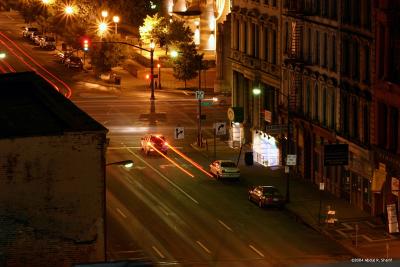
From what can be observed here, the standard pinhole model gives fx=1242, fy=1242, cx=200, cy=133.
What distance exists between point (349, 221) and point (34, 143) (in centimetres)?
2680

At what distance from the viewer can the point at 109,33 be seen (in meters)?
133

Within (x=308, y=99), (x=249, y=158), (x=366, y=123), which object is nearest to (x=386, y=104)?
(x=366, y=123)

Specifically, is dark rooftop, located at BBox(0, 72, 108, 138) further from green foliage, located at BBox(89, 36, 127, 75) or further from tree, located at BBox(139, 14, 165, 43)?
tree, located at BBox(139, 14, 165, 43)

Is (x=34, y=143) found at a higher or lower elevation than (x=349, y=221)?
higher

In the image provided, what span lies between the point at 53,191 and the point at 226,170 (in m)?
33.3

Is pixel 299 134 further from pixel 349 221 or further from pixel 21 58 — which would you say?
pixel 21 58

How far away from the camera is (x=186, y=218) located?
225ft

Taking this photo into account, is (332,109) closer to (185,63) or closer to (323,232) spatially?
(323,232)

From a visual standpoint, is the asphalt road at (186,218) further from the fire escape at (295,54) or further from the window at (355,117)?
the window at (355,117)

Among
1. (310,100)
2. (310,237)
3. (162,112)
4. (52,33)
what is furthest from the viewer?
(52,33)

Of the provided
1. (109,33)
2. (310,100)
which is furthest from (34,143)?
(109,33)

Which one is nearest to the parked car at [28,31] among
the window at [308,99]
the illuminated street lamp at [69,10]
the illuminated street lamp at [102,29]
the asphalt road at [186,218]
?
the illuminated street lamp at [69,10]

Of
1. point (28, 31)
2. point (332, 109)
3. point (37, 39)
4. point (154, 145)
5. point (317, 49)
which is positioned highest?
point (317, 49)

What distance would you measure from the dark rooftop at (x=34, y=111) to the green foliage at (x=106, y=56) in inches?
2944
